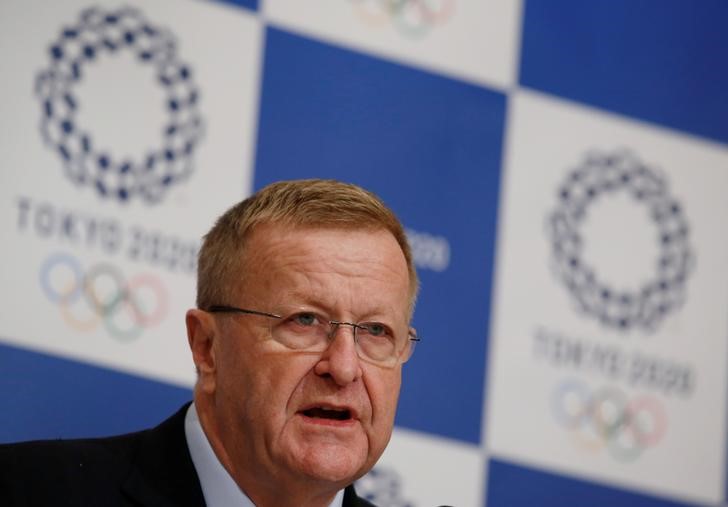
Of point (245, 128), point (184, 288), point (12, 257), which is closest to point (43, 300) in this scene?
point (12, 257)

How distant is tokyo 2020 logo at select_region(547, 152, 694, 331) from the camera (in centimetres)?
421

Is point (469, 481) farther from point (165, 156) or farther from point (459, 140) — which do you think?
point (165, 156)

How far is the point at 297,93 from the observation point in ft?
12.3

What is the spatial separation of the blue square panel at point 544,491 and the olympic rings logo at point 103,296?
1.21m

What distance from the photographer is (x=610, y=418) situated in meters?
4.20

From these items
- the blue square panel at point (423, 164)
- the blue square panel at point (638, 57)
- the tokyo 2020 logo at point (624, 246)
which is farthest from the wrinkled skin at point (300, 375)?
the blue square panel at point (638, 57)

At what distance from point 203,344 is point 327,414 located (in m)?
0.32

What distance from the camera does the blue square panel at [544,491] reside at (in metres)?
4.04

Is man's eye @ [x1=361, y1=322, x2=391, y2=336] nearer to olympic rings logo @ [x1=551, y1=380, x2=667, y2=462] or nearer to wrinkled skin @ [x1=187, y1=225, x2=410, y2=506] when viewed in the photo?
wrinkled skin @ [x1=187, y1=225, x2=410, y2=506]

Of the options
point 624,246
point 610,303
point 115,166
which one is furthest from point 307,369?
point 624,246

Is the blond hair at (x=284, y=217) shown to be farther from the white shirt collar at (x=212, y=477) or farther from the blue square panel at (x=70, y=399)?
the blue square panel at (x=70, y=399)

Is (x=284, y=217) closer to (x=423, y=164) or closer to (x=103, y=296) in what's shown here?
(x=103, y=296)

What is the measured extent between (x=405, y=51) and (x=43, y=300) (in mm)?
1327

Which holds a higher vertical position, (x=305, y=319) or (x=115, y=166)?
(x=115, y=166)
